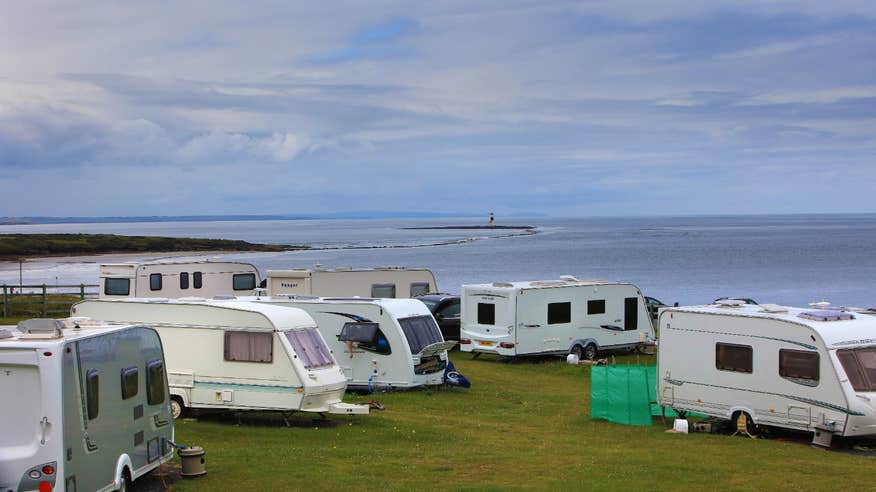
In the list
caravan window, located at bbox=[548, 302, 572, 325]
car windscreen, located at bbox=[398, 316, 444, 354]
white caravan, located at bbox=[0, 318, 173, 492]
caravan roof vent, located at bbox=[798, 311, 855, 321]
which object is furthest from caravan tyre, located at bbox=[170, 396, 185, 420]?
caravan window, located at bbox=[548, 302, 572, 325]

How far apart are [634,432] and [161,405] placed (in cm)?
821

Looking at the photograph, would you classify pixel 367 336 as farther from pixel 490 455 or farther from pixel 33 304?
pixel 33 304

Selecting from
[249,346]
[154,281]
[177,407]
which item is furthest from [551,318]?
[177,407]

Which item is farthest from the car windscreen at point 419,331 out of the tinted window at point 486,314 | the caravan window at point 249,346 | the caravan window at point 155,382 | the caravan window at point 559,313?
the caravan window at point 155,382

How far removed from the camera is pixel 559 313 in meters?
26.1

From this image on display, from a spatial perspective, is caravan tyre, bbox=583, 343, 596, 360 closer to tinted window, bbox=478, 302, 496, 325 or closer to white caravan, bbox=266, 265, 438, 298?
tinted window, bbox=478, 302, 496, 325

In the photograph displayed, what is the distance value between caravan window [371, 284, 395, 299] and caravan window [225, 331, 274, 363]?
14384 millimetres

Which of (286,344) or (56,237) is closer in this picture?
(286,344)

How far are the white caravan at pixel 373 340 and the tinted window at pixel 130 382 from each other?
925 cm

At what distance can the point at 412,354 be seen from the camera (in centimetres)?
1984

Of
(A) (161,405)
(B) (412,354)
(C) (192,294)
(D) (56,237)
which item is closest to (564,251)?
(D) (56,237)

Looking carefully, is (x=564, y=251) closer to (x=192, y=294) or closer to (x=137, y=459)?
(x=192, y=294)

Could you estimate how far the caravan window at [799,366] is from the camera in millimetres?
14797

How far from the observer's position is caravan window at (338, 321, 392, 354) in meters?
19.6
